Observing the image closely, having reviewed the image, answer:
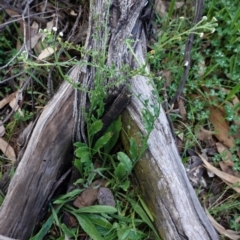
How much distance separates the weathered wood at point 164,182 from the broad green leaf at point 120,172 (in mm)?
59

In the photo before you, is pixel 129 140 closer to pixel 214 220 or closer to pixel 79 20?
pixel 214 220

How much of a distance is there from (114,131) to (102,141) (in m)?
0.07

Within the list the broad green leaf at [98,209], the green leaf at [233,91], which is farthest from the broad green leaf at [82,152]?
the green leaf at [233,91]

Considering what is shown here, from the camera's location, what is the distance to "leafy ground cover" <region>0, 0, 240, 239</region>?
6.28 ft

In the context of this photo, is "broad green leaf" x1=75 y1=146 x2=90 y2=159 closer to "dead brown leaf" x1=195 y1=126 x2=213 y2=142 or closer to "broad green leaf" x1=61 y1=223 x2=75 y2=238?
"broad green leaf" x1=61 y1=223 x2=75 y2=238

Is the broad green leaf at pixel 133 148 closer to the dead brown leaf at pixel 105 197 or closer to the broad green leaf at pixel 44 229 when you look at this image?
the dead brown leaf at pixel 105 197

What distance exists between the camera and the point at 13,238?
6.03ft

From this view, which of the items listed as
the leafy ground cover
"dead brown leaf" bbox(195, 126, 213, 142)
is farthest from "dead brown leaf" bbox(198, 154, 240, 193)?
"dead brown leaf" bbox(195, 126, 213, 142)

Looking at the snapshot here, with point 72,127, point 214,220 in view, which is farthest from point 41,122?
point 214,220

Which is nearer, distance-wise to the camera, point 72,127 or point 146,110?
point 146,110

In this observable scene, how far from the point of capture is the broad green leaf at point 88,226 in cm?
187

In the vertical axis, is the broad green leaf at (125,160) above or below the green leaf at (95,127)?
below

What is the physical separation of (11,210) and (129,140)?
594mm

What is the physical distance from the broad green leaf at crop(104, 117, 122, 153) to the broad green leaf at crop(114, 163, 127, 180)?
122 mm
